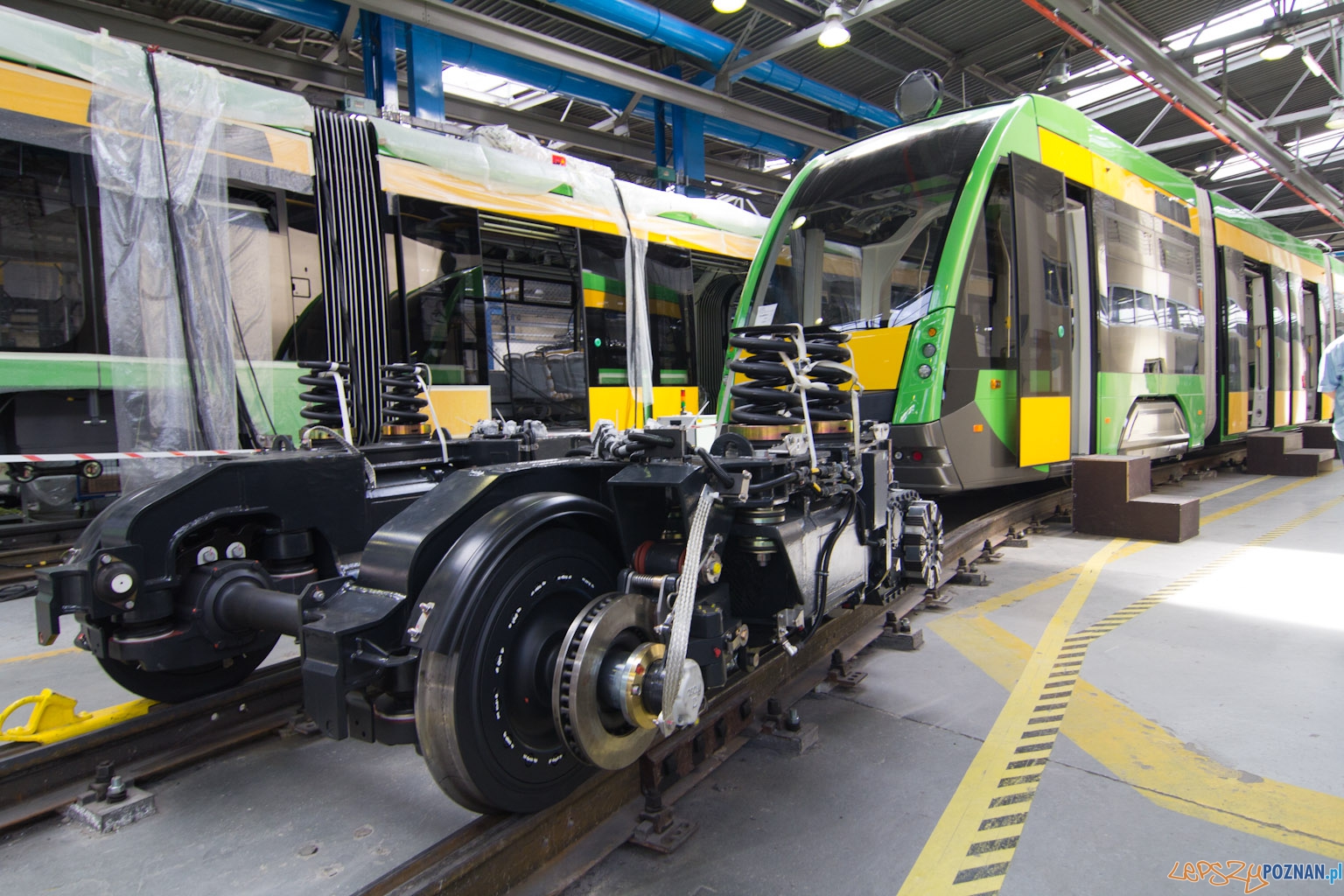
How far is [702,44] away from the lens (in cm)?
1080

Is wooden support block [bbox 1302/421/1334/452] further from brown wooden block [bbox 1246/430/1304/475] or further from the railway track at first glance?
the railway track

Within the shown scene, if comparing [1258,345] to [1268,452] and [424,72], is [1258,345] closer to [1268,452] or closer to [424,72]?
[1268,452]

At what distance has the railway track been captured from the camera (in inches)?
76.2

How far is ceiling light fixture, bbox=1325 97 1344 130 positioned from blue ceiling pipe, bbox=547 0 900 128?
6748 millimetres

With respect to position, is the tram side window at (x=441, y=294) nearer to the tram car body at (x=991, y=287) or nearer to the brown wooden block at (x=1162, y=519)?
the tram car body at (x=991, y=287)

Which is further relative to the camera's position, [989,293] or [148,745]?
[989,293]

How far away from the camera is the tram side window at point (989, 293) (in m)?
5.28

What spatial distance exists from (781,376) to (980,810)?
170cm

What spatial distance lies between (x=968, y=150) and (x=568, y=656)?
5005 millimetres

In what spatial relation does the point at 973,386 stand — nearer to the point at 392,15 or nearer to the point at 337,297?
the point at 337,297

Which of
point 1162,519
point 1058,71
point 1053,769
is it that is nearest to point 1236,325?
point 1058,71

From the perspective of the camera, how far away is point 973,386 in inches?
212

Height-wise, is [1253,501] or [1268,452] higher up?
[1268,452]

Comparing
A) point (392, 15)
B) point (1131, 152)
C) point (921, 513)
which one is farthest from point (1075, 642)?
point (392, 15)
